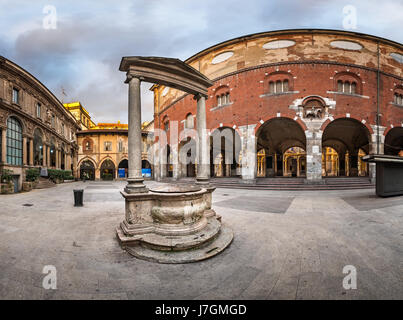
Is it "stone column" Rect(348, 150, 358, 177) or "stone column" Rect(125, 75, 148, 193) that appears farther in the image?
"stone column" Rect(348, 150, 358, 177)

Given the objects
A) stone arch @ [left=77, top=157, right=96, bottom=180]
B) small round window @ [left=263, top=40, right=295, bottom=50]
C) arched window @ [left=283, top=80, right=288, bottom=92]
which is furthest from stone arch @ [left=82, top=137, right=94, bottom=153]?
arched window @ [left=283, top=80, right=288, bottom=92]

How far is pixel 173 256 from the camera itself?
3.11 meters

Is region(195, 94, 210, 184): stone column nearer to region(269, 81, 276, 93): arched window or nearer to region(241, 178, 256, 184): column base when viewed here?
region(241, 178, 256, 184): column base

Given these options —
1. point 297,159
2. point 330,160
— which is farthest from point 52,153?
point 330,160

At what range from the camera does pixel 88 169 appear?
3136cm

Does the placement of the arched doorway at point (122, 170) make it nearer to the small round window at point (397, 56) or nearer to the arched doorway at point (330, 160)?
the arched doorway at point (330, 160)

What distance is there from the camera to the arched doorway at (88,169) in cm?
3117

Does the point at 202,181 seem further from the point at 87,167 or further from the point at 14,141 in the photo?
the point at 87,167

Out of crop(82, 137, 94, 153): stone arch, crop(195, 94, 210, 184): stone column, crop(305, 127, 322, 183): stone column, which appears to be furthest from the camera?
crop(82, 137, 94, 153): stone arch

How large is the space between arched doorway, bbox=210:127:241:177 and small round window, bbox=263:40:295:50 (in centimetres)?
794

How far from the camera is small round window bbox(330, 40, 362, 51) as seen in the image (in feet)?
50.4

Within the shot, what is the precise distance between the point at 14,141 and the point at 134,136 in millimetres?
18073

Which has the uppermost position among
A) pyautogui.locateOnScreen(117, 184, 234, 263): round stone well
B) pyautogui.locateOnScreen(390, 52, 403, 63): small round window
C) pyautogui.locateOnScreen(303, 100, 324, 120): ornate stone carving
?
pyautogui.locateOnScreen(390, 52, 403, 63): small round window
